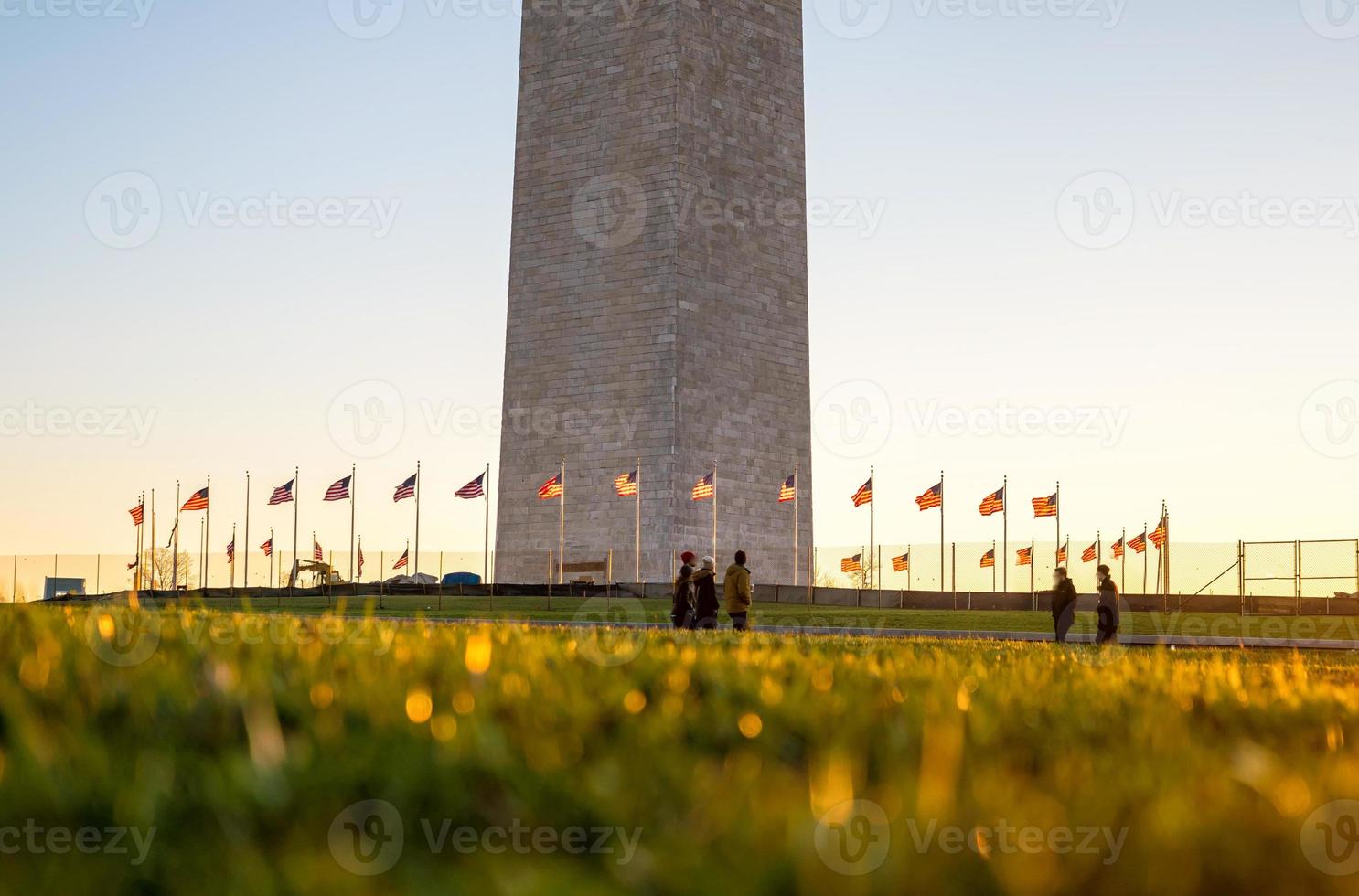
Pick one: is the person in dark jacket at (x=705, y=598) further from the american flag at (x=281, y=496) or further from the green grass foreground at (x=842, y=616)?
the american flag at (x=281, y=496)

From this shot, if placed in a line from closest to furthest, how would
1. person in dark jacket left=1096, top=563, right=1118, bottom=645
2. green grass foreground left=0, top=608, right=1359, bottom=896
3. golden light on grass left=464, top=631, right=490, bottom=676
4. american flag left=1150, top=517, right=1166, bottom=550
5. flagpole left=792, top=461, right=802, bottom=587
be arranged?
green grass foreground left=0, top=608, right=1359, bottom=896 < golden light on grass left=464, top=631, right=490, bottom=676 < person in dark jacket left=1096, top=563, right=1118, bottom=645 < american flag left=1150, top=517, right=1166, bottom=550 < flagpole left=792, top=461, right=802, bottom=587

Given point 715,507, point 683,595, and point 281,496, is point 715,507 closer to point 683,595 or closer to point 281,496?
point 281,496

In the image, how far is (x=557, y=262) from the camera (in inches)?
2606

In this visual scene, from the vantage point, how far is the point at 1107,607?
28438mm

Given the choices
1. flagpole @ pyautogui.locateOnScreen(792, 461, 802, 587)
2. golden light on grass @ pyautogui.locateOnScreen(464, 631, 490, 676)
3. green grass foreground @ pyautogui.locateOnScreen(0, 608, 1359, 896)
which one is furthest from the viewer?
flagpole @ pyautogui.locateOnScreen(792, 461, 802, 587)

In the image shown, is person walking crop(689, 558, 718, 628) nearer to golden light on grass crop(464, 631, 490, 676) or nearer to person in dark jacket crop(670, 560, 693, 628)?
person in dark jacket crop(670, 560, 693, 628)

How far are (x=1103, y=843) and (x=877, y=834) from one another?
51cm

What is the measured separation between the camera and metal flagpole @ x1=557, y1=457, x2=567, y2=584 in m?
64.1

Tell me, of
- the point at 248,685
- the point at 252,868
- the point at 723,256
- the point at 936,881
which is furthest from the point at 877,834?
the point at 723,256

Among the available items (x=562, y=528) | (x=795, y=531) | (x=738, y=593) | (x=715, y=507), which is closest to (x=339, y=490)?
(x=562, y=528)

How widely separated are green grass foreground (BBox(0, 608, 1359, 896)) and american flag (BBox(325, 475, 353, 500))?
167 ft

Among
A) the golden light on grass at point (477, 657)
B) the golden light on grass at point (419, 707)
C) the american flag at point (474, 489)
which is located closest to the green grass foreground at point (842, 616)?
the american flag at point (474, 489)

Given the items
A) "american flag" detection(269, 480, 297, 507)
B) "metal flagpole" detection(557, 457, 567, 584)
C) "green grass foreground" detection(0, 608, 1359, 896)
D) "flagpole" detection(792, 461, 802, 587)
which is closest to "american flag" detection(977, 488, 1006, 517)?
"flagpole" detection(792, 461, 802, 587)

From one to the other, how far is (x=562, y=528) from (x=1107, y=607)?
38.2 metres
